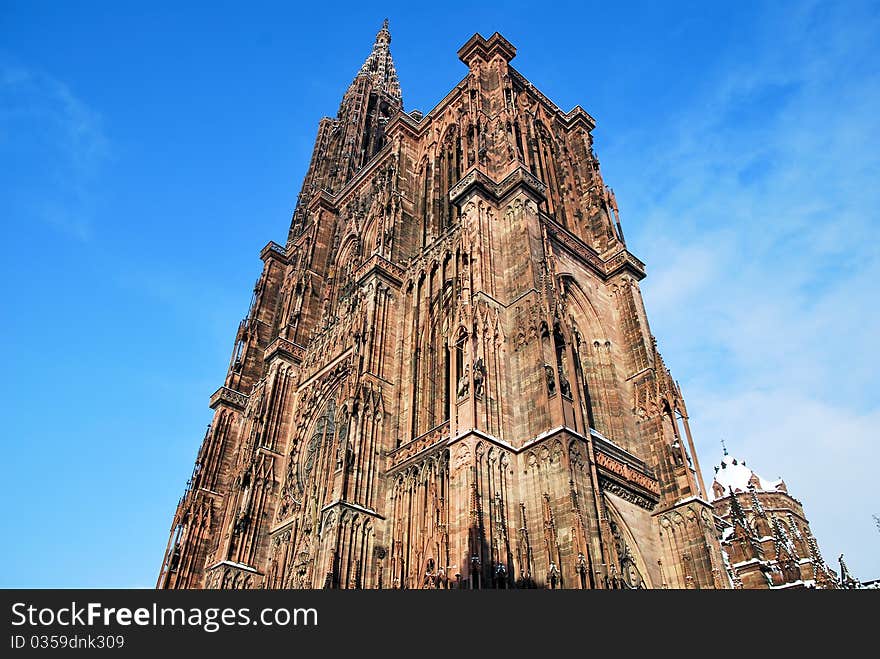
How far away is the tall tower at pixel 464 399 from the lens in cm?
1630

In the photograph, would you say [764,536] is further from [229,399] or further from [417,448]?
[229,399]

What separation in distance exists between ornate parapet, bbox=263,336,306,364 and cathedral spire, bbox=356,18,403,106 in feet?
95.2

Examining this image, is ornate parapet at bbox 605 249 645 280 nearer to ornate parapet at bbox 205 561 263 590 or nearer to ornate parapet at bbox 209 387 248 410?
ornate parapet at bbox 205 561 263 590

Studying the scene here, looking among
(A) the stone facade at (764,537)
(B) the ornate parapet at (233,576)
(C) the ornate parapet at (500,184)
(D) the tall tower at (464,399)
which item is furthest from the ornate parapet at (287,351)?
(A) the stone facade at (764,537)

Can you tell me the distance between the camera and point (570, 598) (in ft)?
32.4

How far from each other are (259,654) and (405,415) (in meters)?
13.1

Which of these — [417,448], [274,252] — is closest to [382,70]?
[274,252]

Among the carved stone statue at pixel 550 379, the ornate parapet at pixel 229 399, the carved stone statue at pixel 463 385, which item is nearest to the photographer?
the carved stone statue at pixel 550 379

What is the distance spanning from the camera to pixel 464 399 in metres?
17.7

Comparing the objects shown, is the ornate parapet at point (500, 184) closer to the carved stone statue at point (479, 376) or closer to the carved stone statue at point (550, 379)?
the carved stone statue at point (479, 376)

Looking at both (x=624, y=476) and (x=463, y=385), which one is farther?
(x=624, y=476)

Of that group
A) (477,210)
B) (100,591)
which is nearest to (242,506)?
(477,210)

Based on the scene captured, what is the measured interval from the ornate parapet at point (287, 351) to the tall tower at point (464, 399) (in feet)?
0.35

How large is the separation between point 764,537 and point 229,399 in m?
29.4
